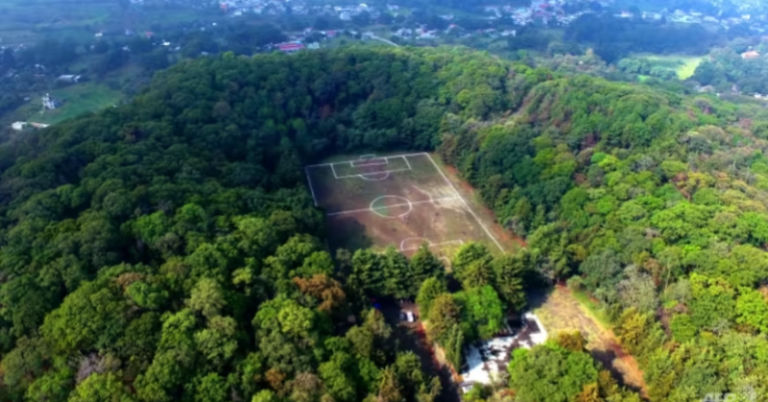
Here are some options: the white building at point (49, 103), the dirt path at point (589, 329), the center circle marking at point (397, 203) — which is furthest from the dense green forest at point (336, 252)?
the white building at point (49, 103)

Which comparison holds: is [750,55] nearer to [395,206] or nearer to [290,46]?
[290,46]

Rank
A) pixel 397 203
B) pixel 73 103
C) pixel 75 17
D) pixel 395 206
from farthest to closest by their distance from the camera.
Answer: pixel 75 17 → pixel 73 103 → pixel 397 203 → pixel 395 206

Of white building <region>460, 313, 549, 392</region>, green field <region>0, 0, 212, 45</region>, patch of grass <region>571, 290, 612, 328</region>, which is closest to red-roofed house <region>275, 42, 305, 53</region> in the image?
green field <region>0, 0, 212, 45</region>

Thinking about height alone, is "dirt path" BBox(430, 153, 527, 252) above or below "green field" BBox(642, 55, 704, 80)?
above

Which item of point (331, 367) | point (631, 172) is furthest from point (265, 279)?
point (631, 172)

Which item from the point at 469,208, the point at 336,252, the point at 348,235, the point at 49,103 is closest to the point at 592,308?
the point at 469,208

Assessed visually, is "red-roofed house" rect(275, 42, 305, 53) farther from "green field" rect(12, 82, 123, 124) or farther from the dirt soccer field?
the dirt soccer field

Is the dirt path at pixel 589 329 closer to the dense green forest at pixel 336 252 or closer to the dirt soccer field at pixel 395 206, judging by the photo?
the dense green forest at pixel 336 252
